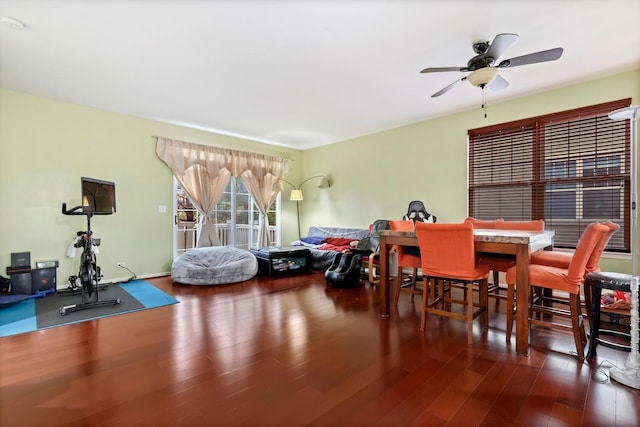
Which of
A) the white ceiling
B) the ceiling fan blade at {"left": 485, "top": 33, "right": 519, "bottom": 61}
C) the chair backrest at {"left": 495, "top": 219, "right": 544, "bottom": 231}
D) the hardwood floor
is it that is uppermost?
the white ceiling

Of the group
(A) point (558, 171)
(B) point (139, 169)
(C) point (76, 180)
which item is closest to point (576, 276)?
(A) point (558, 171)

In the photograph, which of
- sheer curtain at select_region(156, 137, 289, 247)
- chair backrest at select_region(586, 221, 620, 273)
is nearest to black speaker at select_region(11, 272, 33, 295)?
sheer curtain at select_region(156, 137, 289, 247)

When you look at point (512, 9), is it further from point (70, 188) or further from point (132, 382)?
point (70, 188)

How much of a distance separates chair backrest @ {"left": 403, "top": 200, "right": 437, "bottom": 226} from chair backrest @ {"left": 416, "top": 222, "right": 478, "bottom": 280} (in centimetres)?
219

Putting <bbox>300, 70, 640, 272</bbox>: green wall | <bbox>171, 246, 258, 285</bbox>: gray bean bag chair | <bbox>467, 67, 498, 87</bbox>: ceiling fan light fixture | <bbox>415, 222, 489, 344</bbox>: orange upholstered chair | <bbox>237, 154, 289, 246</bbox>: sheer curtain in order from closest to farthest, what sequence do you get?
<bbox>415, 222, 489, 344</bbox>: orange upholstered chair, <bbox>467, 67, 498, 87</bbox>: ceiling fan light fixture, <bbox>300, 70, 640, 272</bbox>: green wall, <bbox>171, 246, 258, 285</bbox>: gray bean bag chair, <bbox>237, 154, 289, 246</bbox>: sheer curtain

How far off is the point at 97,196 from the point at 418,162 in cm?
467

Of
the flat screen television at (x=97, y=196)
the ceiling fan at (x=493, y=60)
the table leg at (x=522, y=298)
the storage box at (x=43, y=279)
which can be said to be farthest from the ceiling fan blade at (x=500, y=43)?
the storage box at (x=43, y=279)

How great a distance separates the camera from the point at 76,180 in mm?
4305

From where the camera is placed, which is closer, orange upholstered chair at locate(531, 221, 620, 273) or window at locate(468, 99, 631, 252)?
orange upholstered chair at locate(531, 221, 620, 273)

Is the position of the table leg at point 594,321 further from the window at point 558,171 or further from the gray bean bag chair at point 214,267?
the gray bean bag chair at point 214,267

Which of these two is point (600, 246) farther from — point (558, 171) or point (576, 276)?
point (558, 171)

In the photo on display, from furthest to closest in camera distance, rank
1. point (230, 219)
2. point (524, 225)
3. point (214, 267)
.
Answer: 1. point (230, 219)
2. point (214, 267)
3. point (524, 225)

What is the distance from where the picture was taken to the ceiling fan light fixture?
254 cm

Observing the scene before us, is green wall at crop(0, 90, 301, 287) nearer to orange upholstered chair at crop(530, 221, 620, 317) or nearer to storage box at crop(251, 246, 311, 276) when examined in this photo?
storage box at crop(251, 246, 311, 276)
